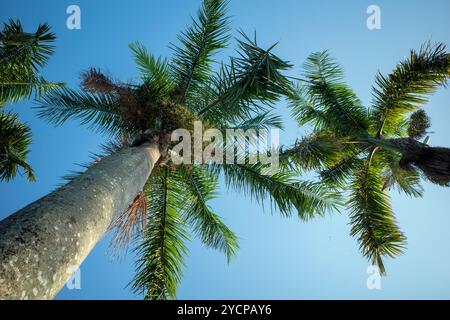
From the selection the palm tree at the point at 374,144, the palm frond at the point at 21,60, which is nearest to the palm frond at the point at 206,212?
the palm tree at the point at 374,144

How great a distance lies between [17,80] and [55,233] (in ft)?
18.6

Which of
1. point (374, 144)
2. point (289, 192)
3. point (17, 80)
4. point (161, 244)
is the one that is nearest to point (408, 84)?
point (374, 144)

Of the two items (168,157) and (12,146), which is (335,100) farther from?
(12,146)

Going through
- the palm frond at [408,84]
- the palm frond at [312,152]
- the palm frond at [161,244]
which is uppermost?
the palm frond at [408,84]

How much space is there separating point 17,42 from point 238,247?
17.9 ft

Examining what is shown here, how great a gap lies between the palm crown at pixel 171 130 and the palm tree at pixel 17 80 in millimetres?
575

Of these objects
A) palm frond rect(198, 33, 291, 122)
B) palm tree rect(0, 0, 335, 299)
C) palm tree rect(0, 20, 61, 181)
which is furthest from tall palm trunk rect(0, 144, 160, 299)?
palm tree rect(0, 20, 61, 181)

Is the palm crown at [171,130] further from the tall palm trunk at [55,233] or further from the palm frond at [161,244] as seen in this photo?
the tall palm trunk at [55,233]

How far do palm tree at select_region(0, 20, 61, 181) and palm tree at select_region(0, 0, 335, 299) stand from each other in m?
0.60

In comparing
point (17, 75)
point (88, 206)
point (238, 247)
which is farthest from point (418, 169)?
point (17, 75)

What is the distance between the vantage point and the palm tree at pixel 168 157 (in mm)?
3572

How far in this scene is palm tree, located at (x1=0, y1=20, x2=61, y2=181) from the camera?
5266 mm

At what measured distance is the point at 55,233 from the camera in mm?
2135
